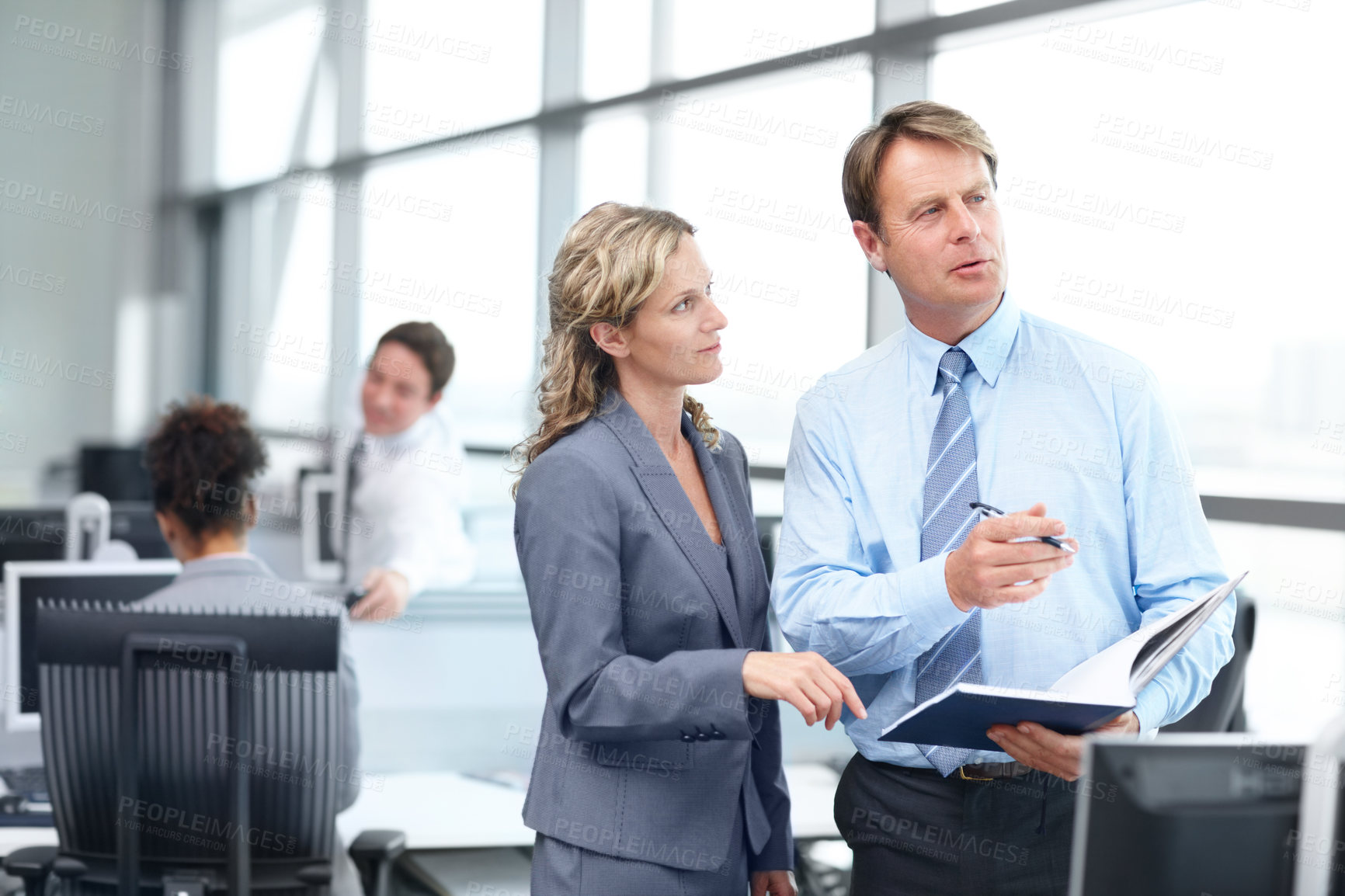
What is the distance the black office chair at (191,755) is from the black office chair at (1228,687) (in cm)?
156

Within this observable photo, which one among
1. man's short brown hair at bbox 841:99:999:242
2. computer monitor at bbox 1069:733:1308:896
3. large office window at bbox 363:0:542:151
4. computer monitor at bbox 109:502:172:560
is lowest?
computer monitor at bbox 109:502:172:560

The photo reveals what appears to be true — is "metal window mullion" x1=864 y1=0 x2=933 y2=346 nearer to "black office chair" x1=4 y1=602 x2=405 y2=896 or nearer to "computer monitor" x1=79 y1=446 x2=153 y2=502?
"black office chair" x1=4 y1=602 x2=405 y2=896

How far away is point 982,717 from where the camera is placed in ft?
4.22

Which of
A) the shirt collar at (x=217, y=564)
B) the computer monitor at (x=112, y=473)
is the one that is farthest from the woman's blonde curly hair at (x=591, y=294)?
the computer monitor at (x=112, y=473)

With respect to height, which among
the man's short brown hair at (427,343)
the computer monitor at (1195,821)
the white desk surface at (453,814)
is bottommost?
the white desk surface at (453,814)

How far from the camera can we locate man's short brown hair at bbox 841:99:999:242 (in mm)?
1615

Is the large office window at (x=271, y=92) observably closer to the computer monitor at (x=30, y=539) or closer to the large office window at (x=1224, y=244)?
the computer monitor at (x=30, y=539)

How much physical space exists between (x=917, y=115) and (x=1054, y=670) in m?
0.77

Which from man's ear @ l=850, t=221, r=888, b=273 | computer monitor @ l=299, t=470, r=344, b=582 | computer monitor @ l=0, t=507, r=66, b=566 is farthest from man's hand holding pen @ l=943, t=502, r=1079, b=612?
computer monitor @ l=299, t=470, r=344, b=582

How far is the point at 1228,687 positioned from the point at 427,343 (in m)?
2.35

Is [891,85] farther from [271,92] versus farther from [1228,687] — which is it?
[271,92]

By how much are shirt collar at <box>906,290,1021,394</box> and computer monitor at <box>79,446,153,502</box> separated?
6.41 meters

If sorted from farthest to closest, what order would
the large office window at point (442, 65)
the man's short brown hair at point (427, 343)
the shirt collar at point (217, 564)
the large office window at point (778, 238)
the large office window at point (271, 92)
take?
the large office window at point (271, 92)
the large office window at point (442, 65)
the large office window at point (778, 238)
the man's short brown hair at point (427, 343)
the shirt collar at point (217, 564)

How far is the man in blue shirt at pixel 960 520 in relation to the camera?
58.6 inches
